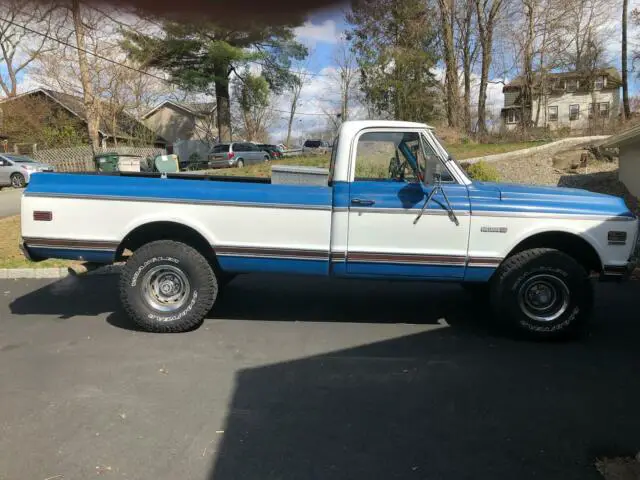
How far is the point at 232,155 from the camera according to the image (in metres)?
28.1

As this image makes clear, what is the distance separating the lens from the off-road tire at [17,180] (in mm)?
23081

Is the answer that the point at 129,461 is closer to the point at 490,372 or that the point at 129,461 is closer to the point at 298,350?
the point at 298,350

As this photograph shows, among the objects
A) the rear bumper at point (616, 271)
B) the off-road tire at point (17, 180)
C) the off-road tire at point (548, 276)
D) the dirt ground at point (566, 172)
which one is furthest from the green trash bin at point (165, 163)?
the off-road tire at point (17, 180)

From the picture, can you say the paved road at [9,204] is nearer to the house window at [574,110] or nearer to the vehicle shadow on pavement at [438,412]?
the vehicle shadow on pavement at [438,412]

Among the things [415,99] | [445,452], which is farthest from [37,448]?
[415,99]

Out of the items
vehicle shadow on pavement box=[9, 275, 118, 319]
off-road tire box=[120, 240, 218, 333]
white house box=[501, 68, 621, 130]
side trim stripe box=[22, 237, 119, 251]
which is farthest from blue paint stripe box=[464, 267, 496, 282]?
white house box=[501, 68, 621, 130]

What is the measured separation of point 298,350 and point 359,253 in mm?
1075

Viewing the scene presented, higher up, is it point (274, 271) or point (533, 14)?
point (533, 14)

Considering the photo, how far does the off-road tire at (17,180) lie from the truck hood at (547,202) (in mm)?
22940

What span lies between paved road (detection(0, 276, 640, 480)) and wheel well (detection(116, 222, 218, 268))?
80 centimetres

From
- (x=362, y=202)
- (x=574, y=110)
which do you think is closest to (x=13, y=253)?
(x=362, y=202)

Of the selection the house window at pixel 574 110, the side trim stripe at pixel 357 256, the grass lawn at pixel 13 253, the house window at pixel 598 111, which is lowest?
the grass lawn at pixel 13 253

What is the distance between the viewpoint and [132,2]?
1.25 meters

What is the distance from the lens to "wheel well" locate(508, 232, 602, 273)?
16.9 ft
